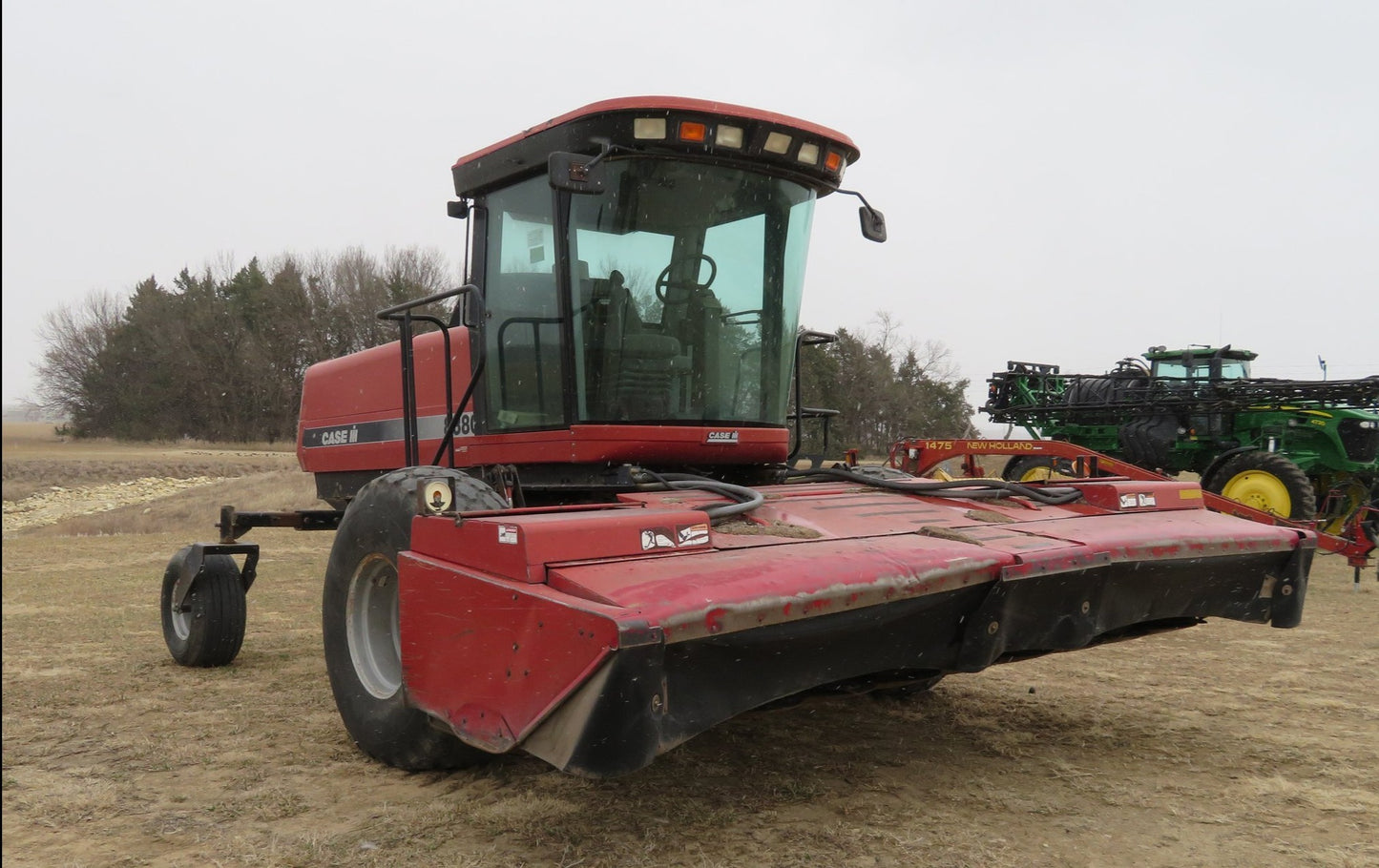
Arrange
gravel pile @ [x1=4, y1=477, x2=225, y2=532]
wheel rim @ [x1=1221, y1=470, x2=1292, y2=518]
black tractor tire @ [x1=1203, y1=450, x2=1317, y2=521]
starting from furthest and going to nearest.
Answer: gravel pile @ [x1=4, y1=477, x2=225, y2=532]
wheel rim @ [x1=1221, y1=470, x2=1292, y2=518]
black tractor tire @ [x1=1203, y1=450, x2=1317, y2=521]

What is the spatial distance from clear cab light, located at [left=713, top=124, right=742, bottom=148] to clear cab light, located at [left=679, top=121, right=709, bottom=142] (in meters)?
0.06

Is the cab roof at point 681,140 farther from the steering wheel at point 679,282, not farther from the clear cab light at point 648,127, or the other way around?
the steering wheel at point 679,282

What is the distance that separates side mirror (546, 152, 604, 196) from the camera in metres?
3.95

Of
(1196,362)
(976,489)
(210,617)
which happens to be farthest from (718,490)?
(1196,362)

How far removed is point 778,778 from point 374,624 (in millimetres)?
1658

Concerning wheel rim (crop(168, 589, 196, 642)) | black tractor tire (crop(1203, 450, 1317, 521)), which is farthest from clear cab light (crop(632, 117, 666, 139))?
black tractor tire (crop(1203, 450, 1317, 521))

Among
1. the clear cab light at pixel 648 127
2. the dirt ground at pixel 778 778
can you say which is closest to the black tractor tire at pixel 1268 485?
the dirt ground at pixel 778 778

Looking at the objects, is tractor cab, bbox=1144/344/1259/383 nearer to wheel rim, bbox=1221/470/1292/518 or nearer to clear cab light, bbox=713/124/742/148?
wheel rim, bbox=1221/470/1292/518

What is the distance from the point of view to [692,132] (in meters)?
4.20

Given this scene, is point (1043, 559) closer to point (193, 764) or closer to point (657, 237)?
point (657, 237)

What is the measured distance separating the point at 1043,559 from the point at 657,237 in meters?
1.96

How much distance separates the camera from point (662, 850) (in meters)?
3.19

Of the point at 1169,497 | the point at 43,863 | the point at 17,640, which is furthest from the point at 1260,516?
the point at 17,640

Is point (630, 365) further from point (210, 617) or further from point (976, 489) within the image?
point (210, 617)
